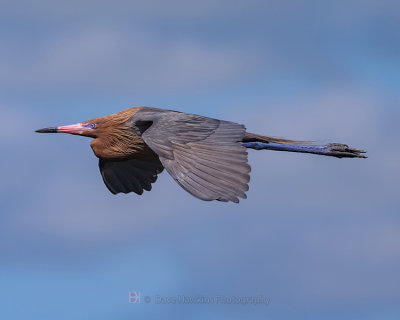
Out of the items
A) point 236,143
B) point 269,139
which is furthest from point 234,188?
point 269,139

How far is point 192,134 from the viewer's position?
36.1 feet

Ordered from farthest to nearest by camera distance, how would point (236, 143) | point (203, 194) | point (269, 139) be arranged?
point (269, 139) → point (236, 143) → point (203, 194)

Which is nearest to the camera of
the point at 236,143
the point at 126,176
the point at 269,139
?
the point at 236,143

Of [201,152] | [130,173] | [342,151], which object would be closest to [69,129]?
[130,173]

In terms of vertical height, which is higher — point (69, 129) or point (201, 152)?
point (69, 129)

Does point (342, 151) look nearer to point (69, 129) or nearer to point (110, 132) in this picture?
point (110, 132)

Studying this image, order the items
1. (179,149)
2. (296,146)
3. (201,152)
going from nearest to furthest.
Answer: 1. (201,152)
2. (179,149)
3. (296,146)

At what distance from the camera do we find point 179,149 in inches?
420

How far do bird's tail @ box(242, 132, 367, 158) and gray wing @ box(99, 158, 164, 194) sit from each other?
4.97ft

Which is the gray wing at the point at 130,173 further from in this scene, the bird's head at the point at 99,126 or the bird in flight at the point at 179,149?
the bird's head at the point at 99,126

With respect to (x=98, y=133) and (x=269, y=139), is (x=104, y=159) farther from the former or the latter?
(x=269, y=139)

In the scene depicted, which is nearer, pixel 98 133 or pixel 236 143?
pixel 236 143

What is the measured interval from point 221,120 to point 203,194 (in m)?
1.82

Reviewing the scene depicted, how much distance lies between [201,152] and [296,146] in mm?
2054
